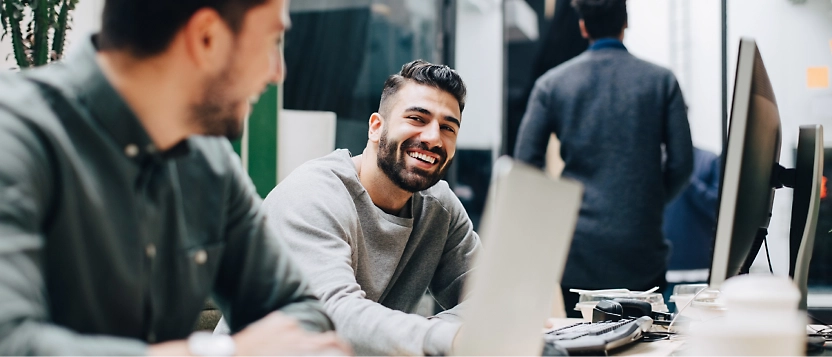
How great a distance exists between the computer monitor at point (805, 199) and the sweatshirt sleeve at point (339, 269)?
0.71 metres

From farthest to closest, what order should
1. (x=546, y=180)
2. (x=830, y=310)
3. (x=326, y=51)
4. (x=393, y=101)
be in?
(x=326, y=51) < (x=830, y=310) < (x=393, y=101) < (x=546, y=180)

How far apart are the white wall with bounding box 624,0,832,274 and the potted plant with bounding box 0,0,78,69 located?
2.27m

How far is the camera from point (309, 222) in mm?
1428

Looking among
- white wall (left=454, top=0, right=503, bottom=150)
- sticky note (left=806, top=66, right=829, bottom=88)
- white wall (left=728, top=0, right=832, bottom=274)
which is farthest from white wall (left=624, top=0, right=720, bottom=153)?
white wall (left=454, top=0, right=503, bottom=150)

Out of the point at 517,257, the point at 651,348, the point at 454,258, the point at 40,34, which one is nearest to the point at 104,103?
the point at 517,257

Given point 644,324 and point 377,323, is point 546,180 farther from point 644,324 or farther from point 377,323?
point 644,324

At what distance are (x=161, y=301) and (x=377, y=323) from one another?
328 mm

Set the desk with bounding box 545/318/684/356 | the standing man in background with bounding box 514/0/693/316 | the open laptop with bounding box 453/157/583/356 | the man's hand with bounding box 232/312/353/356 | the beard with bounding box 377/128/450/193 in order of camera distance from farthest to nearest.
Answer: the standing man in background with bounding box 514/0/693/316 → the beard with bounding box 377/128/450/193 → the desk with bounding box 545/318/684/356 → the man's hand with bounding box 232/312/353/356 → the open laptop with bounding box 453/157/583/356

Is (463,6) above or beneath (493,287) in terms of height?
above

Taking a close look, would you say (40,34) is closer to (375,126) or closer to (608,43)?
(375,126)

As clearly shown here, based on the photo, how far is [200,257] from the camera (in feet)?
3.44

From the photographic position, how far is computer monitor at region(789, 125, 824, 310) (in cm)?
136

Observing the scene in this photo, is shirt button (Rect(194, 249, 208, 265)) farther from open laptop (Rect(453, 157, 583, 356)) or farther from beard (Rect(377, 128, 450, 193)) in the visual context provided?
beard (Rect(377, 128, 450, 193))

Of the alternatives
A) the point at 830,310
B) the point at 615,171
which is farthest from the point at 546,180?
the point at 830,310
